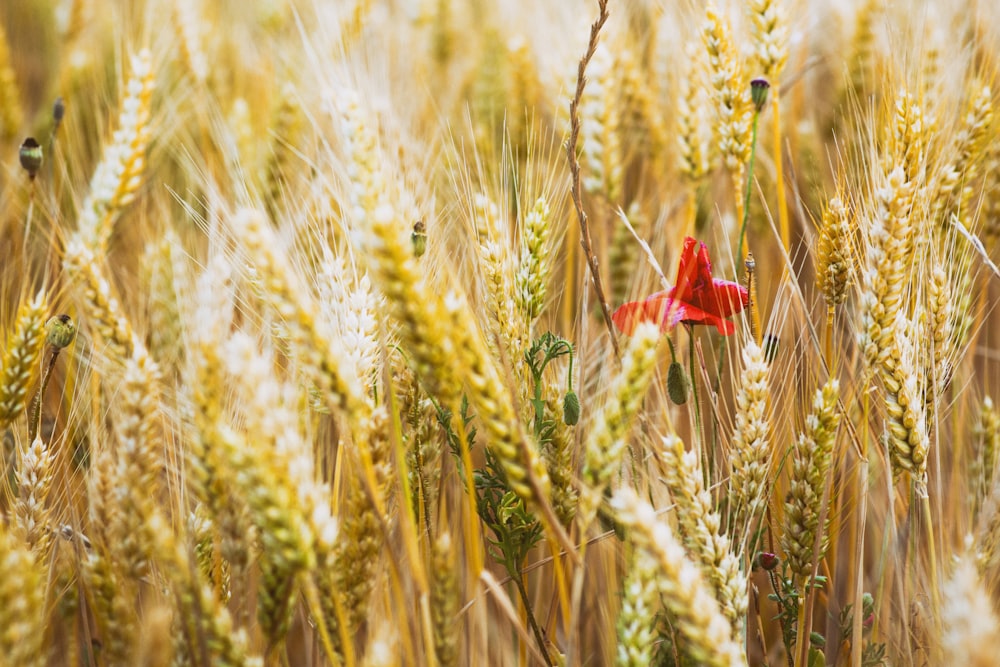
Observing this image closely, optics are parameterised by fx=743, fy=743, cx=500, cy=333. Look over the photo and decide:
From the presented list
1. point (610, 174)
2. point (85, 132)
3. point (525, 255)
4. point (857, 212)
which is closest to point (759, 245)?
point (610, 174)

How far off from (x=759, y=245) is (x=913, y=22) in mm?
483

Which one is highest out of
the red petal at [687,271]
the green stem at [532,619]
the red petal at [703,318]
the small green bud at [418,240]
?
the small green bud at [418,240]

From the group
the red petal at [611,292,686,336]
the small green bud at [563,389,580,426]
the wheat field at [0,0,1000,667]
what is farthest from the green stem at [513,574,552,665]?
the red petal at [611,292,686,336]

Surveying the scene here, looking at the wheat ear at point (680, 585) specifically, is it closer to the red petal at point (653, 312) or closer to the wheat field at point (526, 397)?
the wheat field at point (526, 397)

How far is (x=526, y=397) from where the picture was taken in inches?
36.5

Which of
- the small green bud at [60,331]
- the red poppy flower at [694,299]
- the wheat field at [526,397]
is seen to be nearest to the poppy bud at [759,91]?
the wheat field at [526,397]

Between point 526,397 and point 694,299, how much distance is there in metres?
0.25

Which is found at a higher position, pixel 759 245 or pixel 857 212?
pixel 759 245

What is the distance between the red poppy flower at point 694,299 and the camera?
91cm

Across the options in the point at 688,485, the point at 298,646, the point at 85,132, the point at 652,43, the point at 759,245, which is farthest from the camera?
the point at 85,132

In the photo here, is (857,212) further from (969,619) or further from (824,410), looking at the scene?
(969,619)

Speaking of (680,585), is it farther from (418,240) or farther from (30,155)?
(30,155)

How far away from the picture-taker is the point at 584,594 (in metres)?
1.12

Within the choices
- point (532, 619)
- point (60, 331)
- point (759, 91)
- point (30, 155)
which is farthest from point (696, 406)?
point (30, 155)
